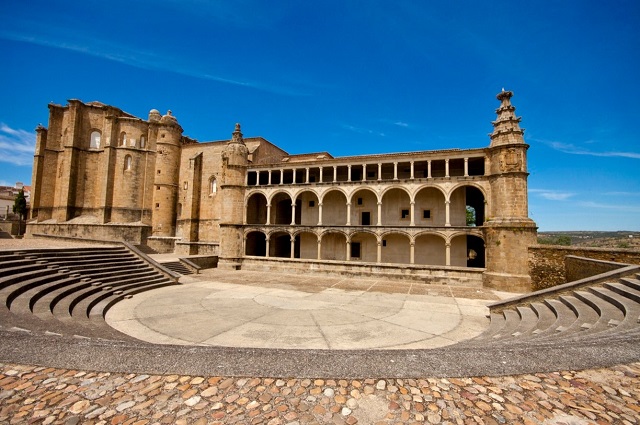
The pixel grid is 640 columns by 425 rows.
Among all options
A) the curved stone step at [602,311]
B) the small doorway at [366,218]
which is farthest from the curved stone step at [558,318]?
the small doorway at [366,218]

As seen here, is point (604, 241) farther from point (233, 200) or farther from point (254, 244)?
point (233, 200)

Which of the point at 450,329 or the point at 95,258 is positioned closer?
the point at 450,329

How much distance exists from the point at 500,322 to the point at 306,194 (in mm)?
22514

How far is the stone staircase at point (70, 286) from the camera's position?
7.46m

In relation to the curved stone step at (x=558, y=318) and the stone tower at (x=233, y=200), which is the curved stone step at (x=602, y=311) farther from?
the stone tower at (x=233, y=200)

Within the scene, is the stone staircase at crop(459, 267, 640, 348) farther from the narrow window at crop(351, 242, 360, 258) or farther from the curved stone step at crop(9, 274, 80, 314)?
the narrow window at crop(351, 242, 360, 258)

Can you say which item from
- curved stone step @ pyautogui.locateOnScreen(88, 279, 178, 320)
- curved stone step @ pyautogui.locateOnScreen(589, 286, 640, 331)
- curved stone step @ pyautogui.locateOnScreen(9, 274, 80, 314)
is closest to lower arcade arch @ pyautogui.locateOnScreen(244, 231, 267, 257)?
curved stone step @ pyautogui.locateOnScreen(88, 279, 178, 320)

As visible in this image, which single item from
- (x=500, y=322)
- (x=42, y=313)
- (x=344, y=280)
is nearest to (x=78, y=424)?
(x=42, y=313)

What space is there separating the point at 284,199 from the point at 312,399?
99.8ft

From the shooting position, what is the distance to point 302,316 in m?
11.6

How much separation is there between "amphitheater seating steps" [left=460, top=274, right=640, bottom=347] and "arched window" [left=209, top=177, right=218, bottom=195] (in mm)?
31417

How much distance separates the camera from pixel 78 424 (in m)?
2.75

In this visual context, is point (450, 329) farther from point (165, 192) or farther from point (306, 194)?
point (165, 192)

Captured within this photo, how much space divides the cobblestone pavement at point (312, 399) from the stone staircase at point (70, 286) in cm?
418
